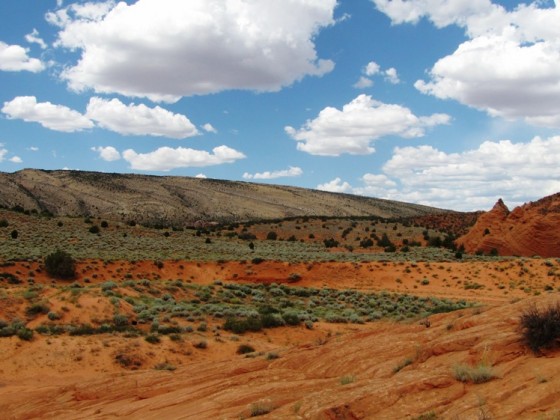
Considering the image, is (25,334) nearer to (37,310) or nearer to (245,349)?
(37,310)

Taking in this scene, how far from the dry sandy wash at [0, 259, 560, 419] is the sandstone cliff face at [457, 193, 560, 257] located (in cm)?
3723

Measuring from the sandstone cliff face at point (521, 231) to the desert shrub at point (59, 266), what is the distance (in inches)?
1674

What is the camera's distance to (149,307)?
26188 millimetres

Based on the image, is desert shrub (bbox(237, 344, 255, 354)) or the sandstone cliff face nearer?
desert shrub (bbox(237, 344, 255, 354))

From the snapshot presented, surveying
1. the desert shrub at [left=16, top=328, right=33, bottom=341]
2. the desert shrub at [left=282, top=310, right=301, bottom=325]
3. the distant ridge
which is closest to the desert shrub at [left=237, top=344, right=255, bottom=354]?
the desert shrub at [left=282, top=310, right=301, bottom=325]

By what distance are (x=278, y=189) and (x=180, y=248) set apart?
427ft

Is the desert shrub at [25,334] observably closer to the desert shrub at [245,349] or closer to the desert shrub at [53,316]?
the desert shrub at [53,316]

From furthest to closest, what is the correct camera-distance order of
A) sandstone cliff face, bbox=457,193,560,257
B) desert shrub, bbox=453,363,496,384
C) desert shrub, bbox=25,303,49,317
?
sandstone cliff face, bbox=457,193,560,257 < desert shrub, bbox=25,303,49,317 < desert shrub, bbox=453,363,496,384

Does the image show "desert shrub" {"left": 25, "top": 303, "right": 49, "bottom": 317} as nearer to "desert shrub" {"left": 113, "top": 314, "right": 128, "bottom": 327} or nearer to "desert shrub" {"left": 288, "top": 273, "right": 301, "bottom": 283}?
"desert shrub" {"left": 113, "top": 314, "right": 128, "bottom": 327}

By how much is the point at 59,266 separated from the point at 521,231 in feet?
149

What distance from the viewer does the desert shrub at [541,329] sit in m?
7.89

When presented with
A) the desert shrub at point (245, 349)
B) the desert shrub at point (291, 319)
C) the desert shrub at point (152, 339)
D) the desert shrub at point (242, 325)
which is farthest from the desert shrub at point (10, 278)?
the desert shrub at point (245, 349)

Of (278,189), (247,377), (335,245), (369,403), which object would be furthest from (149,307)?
(278,189)

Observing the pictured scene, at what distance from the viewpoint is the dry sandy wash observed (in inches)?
285
